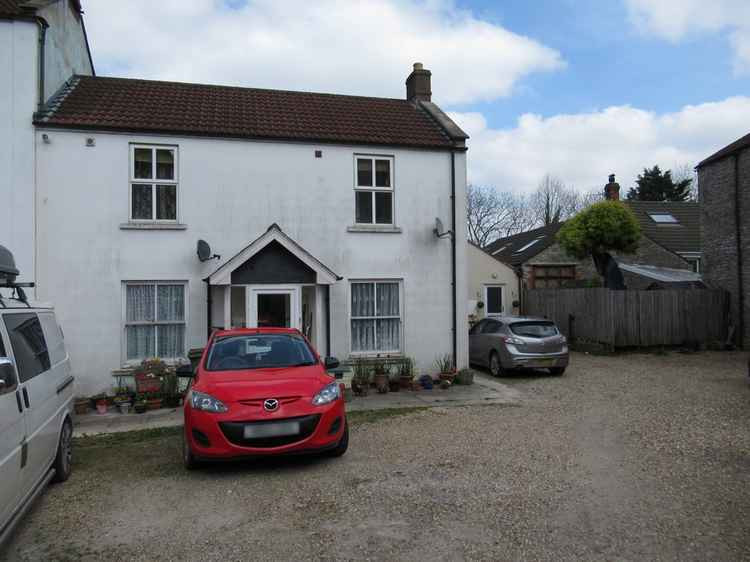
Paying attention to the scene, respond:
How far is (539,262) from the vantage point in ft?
Answer: 86.0

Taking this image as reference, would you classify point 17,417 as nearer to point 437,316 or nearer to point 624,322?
point 437,316

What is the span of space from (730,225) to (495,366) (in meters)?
10.7

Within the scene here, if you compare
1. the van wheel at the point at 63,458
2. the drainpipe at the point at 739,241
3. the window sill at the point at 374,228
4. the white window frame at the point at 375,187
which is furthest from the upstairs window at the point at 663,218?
the van wheel at the point at 63,458

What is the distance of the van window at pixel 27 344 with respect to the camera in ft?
15.6

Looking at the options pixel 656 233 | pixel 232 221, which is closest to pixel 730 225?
pixel 656 233

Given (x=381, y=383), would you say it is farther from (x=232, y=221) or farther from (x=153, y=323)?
(x=153, y=323)

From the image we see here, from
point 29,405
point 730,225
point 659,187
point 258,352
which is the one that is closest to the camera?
point 29,405

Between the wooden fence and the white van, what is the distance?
15.8 m

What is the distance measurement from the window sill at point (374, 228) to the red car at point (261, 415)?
5.91m

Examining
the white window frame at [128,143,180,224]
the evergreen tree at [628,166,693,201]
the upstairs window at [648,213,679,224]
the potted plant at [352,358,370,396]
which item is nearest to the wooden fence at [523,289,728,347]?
the potted plant at [352,358,370,396]

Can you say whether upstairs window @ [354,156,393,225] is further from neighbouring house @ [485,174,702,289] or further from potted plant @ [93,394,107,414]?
neighbouring house @ [485,174,702,289]

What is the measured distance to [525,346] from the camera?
13398mm

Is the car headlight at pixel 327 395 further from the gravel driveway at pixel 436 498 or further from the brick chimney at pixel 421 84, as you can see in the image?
the brick chimney at pixel 421 84

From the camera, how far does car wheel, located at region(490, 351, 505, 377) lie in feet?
45.8
